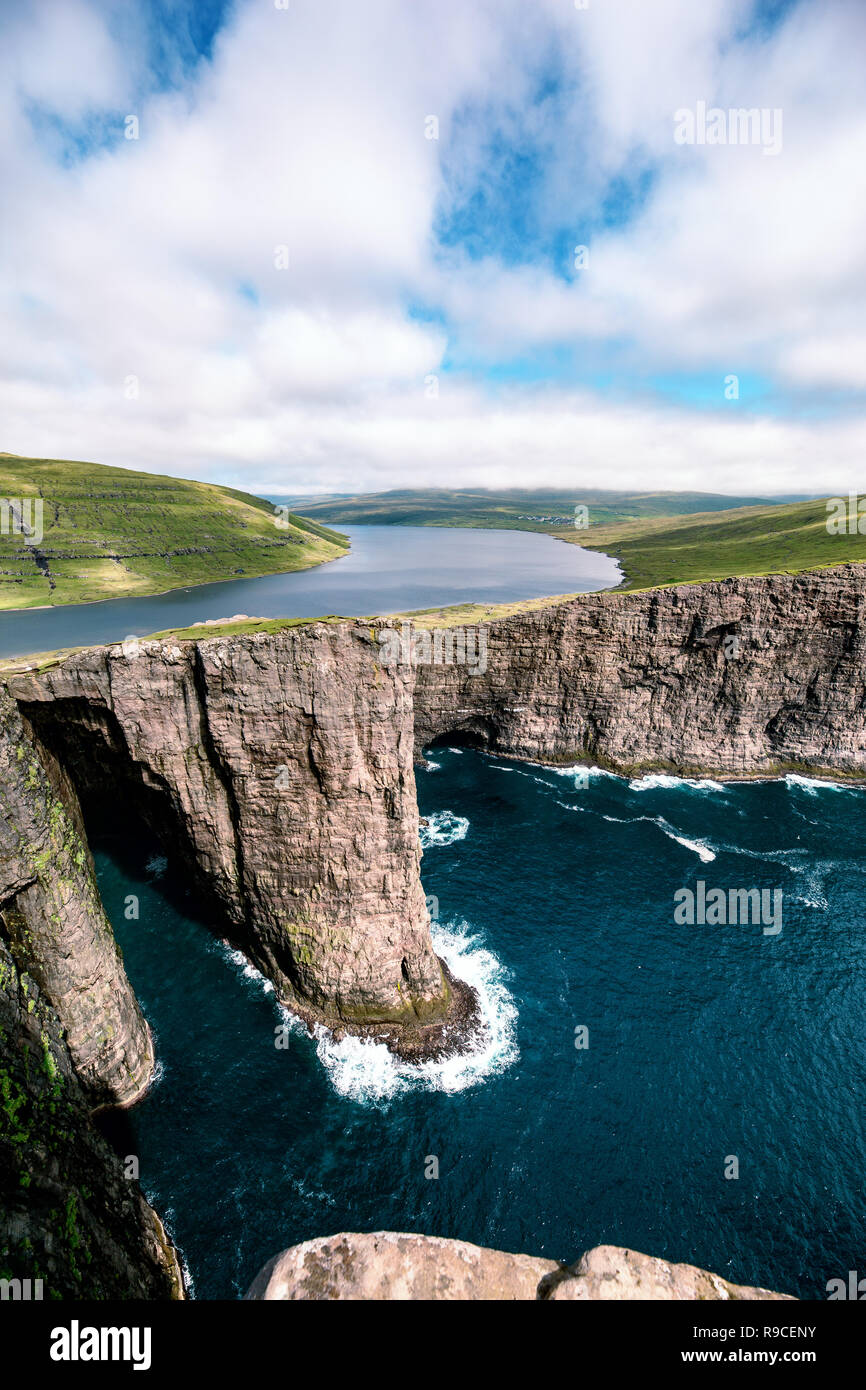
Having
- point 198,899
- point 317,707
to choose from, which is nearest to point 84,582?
point 198,899

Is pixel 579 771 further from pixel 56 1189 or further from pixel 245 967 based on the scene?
pixel 56 1189

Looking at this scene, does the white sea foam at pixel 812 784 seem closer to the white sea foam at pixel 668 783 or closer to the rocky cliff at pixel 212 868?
the white sea foam at pixel 668 783

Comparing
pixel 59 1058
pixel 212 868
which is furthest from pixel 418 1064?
pixel 59 1058

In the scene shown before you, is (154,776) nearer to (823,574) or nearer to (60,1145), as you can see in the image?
(60,1145)

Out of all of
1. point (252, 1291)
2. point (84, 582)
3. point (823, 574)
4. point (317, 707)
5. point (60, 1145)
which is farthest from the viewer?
point (84, 582)

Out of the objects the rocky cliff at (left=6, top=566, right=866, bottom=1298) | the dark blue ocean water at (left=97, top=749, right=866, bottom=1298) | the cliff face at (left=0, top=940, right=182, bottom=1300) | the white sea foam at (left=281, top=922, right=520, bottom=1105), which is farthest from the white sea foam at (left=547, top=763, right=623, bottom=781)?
the cliff face at (left=0, top=940, right=182, bottom=1300)

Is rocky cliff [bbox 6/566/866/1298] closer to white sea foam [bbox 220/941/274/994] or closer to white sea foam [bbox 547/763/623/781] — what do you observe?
white sea foam [bbox 220/941/274/994]
